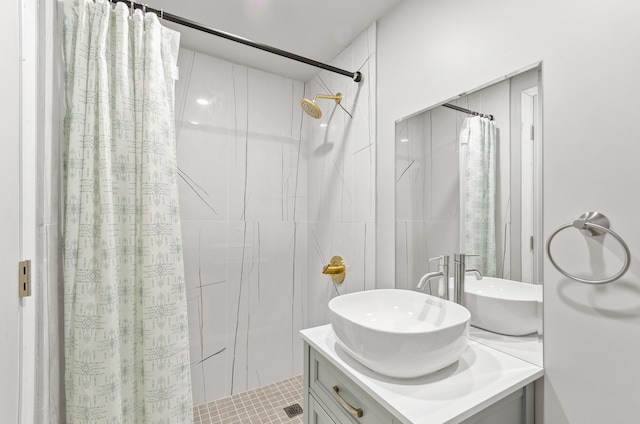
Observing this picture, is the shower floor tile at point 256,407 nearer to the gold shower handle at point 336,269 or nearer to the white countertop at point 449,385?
the gold shower handle at point 336,269

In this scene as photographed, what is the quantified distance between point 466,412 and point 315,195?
66.3 inches

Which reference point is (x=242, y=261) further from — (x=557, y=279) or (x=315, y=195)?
(x=557, y=279)

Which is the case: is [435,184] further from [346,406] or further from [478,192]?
[346,406]

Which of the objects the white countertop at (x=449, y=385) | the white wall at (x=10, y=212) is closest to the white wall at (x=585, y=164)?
the white countertop at (x=449, y=385)

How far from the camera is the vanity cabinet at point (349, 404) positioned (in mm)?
817

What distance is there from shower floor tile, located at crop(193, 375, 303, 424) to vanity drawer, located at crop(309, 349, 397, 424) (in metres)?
0.92

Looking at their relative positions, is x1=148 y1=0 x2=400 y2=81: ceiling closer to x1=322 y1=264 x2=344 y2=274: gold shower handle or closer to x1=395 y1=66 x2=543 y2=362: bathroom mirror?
x1=395 y1=66 x2=543 y2=362: bathroom mirror

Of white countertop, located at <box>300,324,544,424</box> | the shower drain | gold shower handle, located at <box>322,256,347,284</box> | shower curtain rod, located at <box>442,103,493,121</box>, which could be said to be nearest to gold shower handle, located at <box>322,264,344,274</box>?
gold shower handle, located at <box>322,256,347,284</box>

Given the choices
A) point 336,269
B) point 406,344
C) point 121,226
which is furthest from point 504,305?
point 121,226

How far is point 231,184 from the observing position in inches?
80.2

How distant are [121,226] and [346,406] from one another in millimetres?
1062

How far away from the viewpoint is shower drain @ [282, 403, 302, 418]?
1.83 meters

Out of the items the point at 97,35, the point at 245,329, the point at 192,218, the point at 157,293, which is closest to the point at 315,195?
the point at 192,218

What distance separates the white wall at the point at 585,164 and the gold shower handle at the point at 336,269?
1085mm
